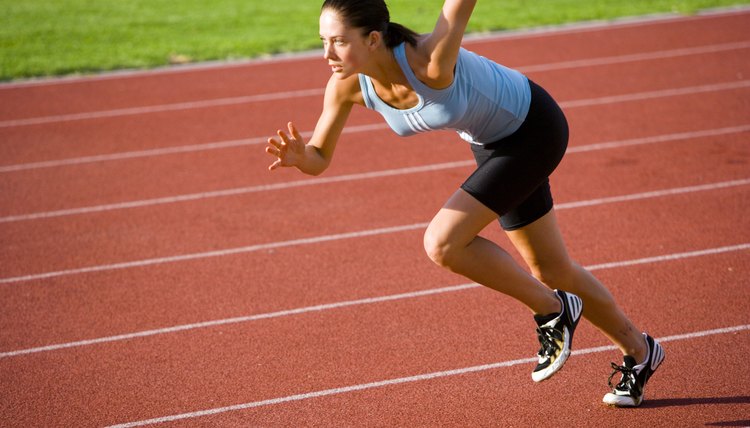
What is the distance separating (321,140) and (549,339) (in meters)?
1.15

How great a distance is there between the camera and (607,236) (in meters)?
5.67

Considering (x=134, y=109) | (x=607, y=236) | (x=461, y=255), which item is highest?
(x=461, y=255)

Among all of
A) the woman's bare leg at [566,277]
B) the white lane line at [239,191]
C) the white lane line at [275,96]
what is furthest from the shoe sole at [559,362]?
the white lane line at [275,96]

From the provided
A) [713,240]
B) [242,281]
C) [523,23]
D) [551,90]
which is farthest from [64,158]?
[523,23]

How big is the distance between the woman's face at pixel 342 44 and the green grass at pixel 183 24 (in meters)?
8.14

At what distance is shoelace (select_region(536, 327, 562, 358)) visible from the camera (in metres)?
3.42

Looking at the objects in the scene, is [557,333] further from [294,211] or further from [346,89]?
[294,211]

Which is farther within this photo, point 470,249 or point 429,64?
point 470,249

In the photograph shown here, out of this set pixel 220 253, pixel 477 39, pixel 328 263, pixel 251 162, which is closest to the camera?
A: pixel 328 263

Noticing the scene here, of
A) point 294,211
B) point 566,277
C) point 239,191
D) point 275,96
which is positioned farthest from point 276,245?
point 275,96

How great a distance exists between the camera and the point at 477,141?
338cm

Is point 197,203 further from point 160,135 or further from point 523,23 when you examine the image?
point 523,23

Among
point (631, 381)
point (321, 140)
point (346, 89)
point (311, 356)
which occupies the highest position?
point (346, 89)

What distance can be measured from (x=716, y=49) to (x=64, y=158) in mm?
6955
